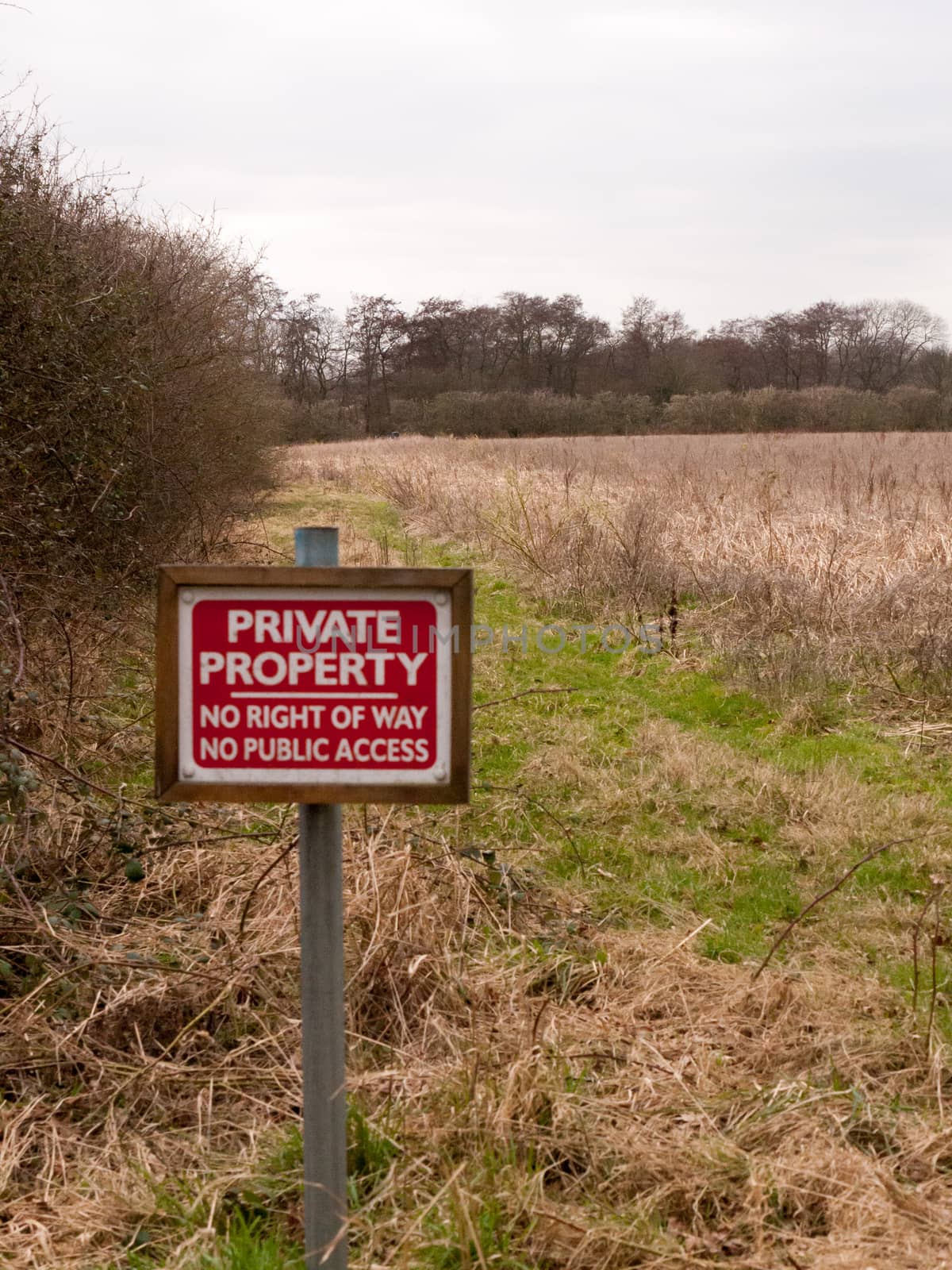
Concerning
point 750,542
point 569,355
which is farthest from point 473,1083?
point 569,355

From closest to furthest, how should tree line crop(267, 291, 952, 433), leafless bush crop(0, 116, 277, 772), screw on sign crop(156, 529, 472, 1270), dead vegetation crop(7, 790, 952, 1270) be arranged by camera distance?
screw on sign crop(156, 529, 472, 1270) → dead vegetation crop(7, 790, 952, 1270) → leafless bush crop(0, 116, 277, 772) → tree line crop(267, 291, 952, 433)

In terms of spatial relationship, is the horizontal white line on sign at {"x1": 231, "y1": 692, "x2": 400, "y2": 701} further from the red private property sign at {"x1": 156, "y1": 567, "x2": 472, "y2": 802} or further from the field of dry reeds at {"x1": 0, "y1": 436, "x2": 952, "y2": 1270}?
the field of dry reeds at {"x1": 0, "y1": 436, "x2": 952, "y2": 1270}

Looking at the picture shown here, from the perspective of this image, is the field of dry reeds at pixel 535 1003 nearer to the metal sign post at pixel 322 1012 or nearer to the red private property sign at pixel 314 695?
the metal sign post at pixel 322 1012

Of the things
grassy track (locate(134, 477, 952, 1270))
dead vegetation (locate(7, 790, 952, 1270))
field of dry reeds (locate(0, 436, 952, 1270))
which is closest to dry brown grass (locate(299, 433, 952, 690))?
field of dry reeds (locate(0, 436, 952, 1270))

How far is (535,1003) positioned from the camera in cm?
330

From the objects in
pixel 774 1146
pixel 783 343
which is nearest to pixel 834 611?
pixel 774 1146

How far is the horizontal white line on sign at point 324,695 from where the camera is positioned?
1.77m

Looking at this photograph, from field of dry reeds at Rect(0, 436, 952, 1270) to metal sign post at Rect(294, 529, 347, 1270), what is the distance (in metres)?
0.15

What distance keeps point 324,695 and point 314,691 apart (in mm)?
17

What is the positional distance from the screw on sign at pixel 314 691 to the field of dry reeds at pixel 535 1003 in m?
0.92

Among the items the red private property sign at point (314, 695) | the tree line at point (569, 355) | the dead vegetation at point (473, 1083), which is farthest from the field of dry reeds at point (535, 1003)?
the tree line at point (569, 355)

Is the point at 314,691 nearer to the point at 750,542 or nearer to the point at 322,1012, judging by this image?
the point at 322,1012

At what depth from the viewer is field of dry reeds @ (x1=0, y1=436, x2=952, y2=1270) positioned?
7.61ft

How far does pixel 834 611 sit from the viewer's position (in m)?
8.41
